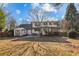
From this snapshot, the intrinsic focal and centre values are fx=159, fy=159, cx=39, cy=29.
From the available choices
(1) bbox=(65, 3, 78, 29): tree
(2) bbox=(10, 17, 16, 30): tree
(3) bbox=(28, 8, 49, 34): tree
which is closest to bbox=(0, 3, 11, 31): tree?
(2) bbox=(10, 17, 16, 30): tree

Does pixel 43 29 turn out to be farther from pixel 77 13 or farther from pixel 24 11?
pixel 77 13

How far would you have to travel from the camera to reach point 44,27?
1.59 m

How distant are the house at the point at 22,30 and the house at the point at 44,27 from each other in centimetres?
5

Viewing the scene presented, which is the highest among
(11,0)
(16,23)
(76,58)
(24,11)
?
(11,0)

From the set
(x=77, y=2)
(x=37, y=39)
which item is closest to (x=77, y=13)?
(x=77, y=2)

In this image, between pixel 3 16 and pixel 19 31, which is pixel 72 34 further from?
pixel 3 16

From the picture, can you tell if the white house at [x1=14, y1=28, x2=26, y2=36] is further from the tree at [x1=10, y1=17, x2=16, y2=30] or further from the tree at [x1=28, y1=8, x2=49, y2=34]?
the tree at [x1=28, y1=8, x2=49, y2=34]

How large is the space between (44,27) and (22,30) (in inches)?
8.8

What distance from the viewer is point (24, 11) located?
159 cm

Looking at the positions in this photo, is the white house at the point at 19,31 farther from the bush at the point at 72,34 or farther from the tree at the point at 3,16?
the bush at the point at 72,34

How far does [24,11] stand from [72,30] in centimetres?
52

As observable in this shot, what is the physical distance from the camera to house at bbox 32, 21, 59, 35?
159 centimetres

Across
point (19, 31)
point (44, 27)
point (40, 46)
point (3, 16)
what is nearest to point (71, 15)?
point (44, 27)

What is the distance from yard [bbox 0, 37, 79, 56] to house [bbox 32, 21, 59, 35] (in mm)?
71
